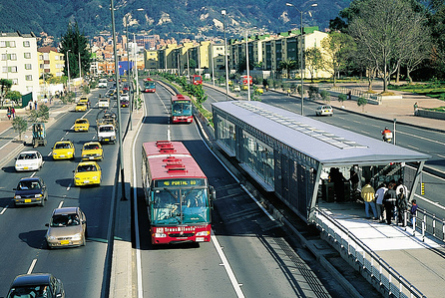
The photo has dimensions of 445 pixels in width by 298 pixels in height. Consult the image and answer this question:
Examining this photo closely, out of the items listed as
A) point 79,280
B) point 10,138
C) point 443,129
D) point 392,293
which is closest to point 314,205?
point 392,293

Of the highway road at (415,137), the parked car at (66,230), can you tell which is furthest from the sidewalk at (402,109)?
the parked car at (66,230)

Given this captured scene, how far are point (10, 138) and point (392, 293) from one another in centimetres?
5074

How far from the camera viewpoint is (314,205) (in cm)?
2150

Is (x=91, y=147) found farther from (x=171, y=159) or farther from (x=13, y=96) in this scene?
(x=13, y=96)

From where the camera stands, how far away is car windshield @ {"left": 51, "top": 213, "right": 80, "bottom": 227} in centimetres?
2311

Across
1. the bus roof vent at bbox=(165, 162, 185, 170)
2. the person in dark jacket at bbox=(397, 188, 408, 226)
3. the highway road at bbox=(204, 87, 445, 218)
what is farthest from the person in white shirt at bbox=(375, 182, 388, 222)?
the bus roof vent at bbox=(165, 162, 185, 170)

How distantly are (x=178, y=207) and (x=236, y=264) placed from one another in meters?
3.01

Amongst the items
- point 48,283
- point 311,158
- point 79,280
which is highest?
point 311,158

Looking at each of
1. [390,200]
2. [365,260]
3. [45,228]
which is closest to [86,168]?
[45,228]

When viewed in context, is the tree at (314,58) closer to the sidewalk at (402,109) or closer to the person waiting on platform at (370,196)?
the sidewalk at (402,109)

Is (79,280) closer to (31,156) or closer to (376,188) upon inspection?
(376,188)

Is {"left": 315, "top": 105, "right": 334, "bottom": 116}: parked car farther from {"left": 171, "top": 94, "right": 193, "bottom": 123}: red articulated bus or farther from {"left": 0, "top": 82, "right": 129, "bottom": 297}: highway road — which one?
{"left": 0, "top": 82, "right": 129, "bottom": 297}: highway road

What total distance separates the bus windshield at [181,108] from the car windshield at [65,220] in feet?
137

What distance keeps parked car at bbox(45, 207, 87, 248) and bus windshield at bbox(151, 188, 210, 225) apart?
3568mm
